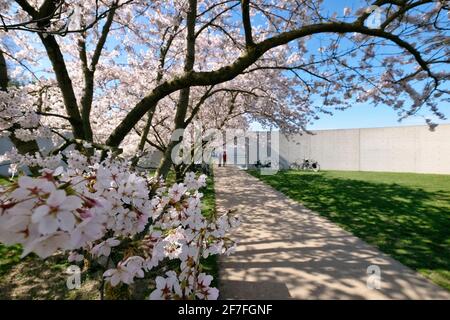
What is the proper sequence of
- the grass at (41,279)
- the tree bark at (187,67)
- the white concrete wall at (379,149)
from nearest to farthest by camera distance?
the grass at (41,279) → the tree bark at (187,67) → the white concrete wall at (379,149)

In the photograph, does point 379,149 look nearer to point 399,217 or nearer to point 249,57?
point 399,217

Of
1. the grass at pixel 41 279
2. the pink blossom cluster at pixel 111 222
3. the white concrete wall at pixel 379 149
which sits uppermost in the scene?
the white concrete wall at pixel 379 149

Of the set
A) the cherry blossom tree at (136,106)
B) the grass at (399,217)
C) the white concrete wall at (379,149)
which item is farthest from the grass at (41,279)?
the white concrete wall at (379,149)

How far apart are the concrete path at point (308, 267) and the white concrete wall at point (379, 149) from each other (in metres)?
11.1

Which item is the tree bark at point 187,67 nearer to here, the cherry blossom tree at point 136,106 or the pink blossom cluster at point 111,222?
the cherry blossom tree at point 136,106

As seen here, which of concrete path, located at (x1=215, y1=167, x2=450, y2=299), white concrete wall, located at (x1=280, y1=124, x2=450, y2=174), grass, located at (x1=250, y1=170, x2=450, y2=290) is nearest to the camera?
concrete path, located at (x1=215, y1=167, x2=450, y2=299)

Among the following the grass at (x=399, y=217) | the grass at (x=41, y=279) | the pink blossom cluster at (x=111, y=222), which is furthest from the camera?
the grass at (x=399, y=217)

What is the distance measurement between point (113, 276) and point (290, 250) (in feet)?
13.5

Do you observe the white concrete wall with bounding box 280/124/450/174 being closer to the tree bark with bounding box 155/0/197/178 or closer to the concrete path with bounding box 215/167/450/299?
the concrete path with bounding box 215/167/450/299

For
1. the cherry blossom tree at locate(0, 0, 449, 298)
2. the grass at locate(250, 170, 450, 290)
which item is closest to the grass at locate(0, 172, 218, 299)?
the cherry blossom tree at locate(0, 0, 449, 298)

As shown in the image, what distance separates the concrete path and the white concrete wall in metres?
11.1

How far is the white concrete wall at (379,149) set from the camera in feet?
59.4

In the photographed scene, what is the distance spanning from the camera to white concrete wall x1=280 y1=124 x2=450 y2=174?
18.1 m

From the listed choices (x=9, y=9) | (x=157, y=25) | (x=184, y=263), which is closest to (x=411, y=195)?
(x=157, y=25)
